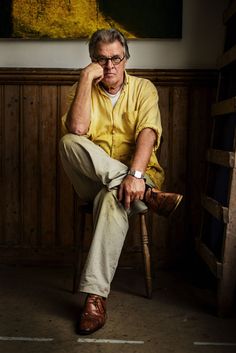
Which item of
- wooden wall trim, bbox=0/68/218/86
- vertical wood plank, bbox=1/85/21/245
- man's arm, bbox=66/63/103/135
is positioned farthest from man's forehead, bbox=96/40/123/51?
vertical wood plank, bbox=1/85/21/245

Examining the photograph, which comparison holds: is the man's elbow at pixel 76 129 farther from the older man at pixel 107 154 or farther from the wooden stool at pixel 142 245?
the wooden stool at pixel 142 245

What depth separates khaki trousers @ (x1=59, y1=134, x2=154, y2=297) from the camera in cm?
207

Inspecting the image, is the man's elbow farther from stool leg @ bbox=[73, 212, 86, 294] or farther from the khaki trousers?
stool leg @ bbox=[73, 212, 86, 294]

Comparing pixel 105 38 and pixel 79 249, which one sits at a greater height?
pixel 105 38

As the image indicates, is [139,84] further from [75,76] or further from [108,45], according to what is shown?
[75,76]

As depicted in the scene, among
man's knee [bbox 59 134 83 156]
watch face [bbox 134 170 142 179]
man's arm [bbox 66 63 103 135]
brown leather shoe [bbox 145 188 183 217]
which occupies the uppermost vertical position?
man's arm [bbox 66 63 103 135]

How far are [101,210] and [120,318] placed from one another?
45 cm

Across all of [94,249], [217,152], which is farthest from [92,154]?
[217,152]

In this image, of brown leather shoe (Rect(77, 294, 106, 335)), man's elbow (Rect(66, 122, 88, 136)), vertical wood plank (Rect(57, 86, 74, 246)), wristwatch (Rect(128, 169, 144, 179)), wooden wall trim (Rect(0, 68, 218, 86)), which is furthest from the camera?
vertical wood plank (Rect(57, 86, 74, 246))

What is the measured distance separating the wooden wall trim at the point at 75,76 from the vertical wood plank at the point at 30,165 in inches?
2.6

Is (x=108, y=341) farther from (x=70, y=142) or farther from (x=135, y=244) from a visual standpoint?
(x=135, y=244)

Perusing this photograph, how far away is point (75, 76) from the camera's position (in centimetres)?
289

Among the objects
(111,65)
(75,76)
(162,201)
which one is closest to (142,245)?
(162,201)

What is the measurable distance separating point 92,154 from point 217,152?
1.87 ft
